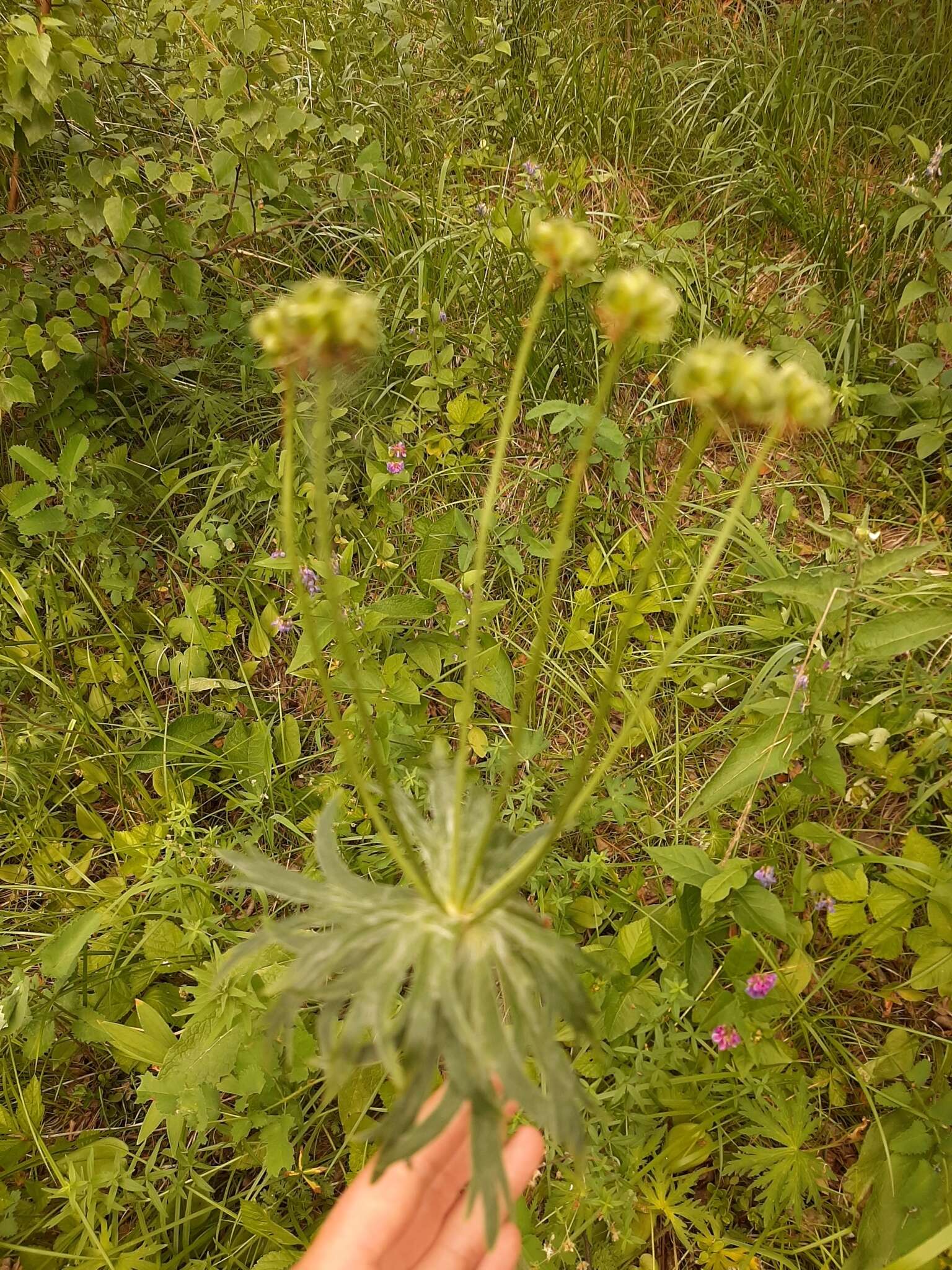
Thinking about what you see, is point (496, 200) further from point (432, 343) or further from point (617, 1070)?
point (617, 1070)

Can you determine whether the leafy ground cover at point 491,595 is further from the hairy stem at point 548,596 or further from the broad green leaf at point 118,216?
the hairy stem at point 548,596

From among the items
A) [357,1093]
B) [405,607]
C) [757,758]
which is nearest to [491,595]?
[405,607]

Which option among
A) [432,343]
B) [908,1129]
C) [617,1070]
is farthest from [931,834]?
[432,343]

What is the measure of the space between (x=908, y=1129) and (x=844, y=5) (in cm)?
502

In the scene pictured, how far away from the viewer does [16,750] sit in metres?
2.80

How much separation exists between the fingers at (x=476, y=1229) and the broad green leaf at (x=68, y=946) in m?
1.25

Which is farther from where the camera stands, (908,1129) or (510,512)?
(510,512)

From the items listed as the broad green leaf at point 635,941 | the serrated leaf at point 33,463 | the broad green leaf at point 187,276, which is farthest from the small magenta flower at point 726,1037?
the broad green leaf at point 187,276

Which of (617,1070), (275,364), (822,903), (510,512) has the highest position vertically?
(275,364)

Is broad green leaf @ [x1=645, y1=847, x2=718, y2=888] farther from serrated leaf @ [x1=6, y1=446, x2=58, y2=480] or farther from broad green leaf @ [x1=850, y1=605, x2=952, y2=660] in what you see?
serrated leaf @ [x1=6, y1=446, x2=58, y2=480]

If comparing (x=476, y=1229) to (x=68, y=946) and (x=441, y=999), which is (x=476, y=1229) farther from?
(x=68, y=946)

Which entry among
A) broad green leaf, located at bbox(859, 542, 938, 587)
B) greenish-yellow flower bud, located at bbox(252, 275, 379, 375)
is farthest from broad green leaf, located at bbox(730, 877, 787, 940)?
greenish-yellow flower bud, located at bbox(252, 275, 379, 375)

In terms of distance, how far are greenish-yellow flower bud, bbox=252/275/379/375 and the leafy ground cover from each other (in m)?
1.05

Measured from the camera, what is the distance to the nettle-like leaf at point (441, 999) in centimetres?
114
